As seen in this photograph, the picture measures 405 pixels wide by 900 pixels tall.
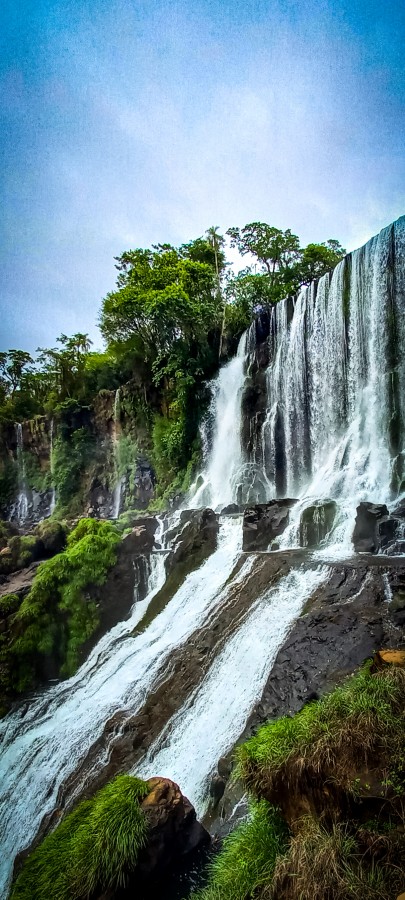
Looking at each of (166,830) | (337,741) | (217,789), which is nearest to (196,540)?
(217,789)

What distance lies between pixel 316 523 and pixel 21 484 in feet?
83.0

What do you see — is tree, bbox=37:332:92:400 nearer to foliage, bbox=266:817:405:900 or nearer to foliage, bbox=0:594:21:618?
foliage, bbox=0:594:21:618

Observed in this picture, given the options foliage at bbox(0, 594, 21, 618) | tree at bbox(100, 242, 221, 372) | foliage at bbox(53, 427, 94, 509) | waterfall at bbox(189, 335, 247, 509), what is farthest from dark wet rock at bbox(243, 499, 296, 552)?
foliage at bbox(53, 427, 94, 509)

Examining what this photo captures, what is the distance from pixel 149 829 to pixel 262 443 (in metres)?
14.1

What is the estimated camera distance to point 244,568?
8.61 m

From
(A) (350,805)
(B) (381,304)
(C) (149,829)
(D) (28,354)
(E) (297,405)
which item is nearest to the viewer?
(A) (350,805)

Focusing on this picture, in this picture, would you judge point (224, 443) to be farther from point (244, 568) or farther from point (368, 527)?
point (368, 527)

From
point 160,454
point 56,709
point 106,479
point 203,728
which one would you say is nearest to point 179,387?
point 160,454

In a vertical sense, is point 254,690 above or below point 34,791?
above

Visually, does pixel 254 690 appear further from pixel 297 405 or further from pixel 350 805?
pixel 297 405

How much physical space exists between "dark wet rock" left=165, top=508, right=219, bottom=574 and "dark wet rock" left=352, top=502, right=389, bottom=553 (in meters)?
3.80

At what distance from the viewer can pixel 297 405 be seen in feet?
52.7

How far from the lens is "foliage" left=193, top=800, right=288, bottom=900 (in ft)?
9.55

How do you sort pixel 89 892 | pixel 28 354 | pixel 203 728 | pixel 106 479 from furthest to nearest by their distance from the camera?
pixel 28 354
pixel 106 479
pixel 203 728
pixel 89 892
